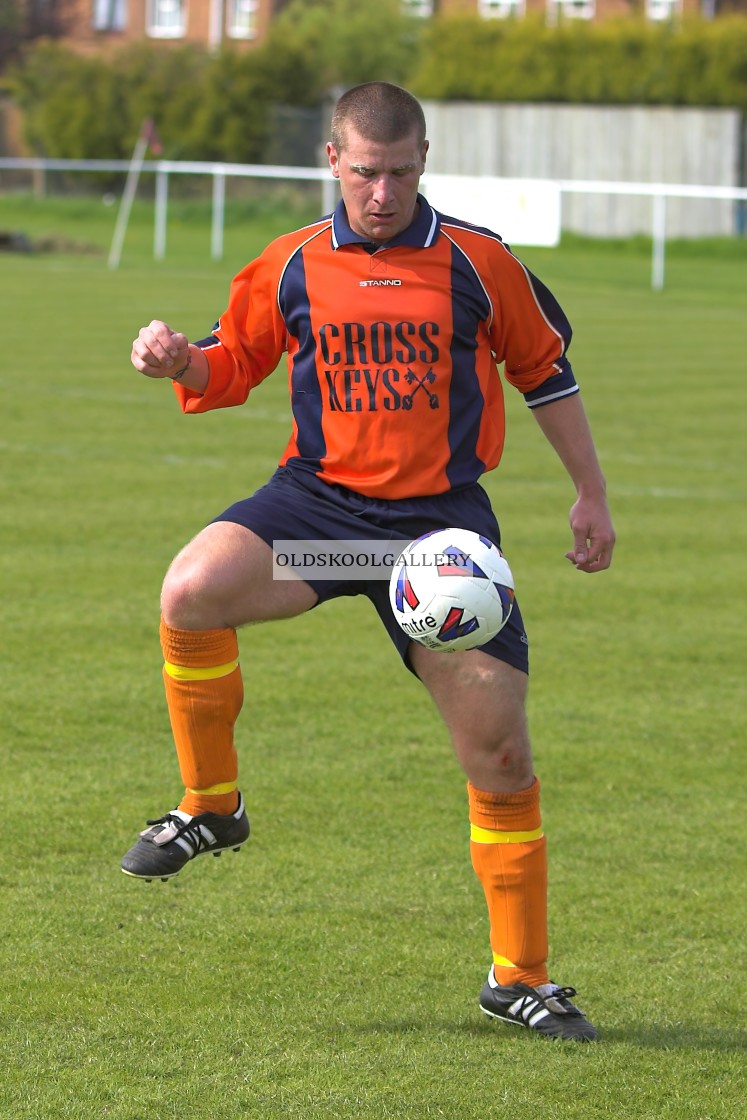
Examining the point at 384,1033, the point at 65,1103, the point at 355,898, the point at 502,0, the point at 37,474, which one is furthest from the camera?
the point at 502,0

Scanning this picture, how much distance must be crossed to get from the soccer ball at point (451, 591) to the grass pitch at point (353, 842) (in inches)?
38.7

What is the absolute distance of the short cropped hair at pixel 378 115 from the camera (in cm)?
443

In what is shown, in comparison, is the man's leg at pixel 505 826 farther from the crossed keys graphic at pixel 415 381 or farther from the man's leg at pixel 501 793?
the crossed keys graphic at pixel 415 381

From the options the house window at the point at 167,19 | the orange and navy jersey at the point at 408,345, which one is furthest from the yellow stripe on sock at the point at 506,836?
the house window at the point at 167,19

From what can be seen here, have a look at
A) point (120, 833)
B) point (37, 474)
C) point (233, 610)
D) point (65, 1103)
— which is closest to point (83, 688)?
point (120, 833)

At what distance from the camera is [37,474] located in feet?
40.4

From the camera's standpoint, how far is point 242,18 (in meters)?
61.4

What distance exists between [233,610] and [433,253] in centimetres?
103

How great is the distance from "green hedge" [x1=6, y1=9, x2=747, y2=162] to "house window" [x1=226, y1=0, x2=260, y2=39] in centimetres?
738

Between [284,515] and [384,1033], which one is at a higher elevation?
[284,515]

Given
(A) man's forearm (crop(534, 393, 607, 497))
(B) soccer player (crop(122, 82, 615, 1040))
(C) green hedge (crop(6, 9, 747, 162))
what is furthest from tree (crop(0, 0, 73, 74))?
(A) man's forearm (crop(534, 393, 607, 497))

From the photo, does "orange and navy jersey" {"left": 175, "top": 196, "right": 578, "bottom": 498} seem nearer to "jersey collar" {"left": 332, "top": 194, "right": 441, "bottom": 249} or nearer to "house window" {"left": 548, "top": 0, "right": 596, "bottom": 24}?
"jersey collar" {"left": 332, "top": 194, "right": 441, "bottom": 249}

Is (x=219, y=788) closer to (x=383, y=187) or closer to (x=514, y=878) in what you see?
(x=514, y=878)

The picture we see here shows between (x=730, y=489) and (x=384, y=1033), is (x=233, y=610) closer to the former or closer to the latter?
(x=384, y=1033)
